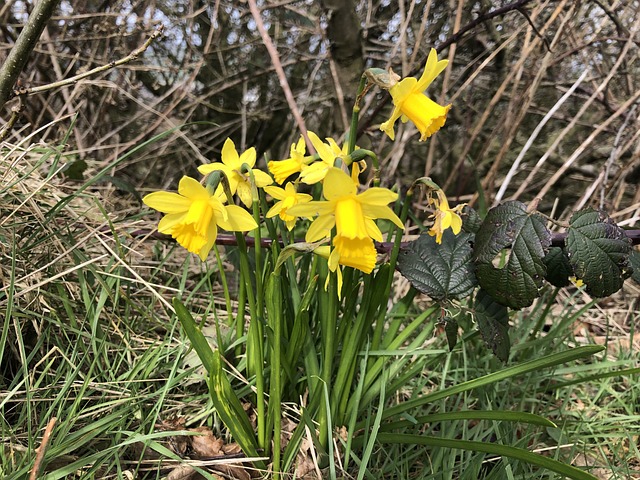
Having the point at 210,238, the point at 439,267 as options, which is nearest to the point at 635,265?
the point at 439,267

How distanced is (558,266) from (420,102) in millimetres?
497

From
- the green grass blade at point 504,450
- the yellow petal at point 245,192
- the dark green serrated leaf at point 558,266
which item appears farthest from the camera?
the dark green serrated leaf at point 558,266

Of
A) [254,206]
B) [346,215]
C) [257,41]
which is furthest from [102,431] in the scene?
[257,41]

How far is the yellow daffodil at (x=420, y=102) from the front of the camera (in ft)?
2.67

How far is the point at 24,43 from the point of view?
3.37 feet

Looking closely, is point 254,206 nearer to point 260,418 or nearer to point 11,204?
point 260,418

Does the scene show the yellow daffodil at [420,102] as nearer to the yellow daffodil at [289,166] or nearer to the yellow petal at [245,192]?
the yellow daffodil at [289,166]

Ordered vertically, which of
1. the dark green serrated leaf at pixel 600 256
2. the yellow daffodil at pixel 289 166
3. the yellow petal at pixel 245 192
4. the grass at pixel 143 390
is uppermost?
the yellow daffodil at pixel 289 166

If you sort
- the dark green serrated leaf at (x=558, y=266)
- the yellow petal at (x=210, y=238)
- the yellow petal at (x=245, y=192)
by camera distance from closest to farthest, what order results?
the yellow petal at (x=210, y=238) < the yellow petal at (x=245, y=192) < the dark green serrated leaf at (x=558, y=266)

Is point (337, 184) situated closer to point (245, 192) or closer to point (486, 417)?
point (245, 192)

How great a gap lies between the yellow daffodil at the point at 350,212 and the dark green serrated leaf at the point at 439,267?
10.0 inches

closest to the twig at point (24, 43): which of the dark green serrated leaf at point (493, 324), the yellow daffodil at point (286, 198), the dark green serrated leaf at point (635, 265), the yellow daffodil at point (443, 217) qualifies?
the yellow daffodil at point (286, 198)

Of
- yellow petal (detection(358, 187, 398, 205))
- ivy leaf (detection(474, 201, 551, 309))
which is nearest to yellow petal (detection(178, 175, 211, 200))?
yellow petal (detection(358, 187, 398, 205))

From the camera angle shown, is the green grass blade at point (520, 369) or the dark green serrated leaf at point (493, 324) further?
the dark green serrated leaf at point (493, 324)
